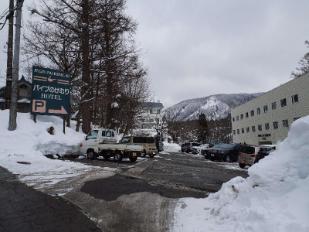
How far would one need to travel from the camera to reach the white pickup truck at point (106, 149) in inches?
903

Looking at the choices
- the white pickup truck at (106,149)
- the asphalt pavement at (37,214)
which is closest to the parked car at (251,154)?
the white pickup truck at (106,149)

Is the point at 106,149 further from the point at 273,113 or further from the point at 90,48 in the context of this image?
the point at 273,113

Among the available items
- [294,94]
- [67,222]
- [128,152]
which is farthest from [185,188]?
[294,94]

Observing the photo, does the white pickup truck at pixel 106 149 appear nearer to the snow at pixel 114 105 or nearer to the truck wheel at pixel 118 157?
the truck wheel at pixel 118 157

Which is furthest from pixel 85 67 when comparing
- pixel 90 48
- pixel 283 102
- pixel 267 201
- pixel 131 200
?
pixel 283 102

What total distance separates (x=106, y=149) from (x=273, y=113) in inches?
1633

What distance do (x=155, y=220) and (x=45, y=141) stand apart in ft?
50.8

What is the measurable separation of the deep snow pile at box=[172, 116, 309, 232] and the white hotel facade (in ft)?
134

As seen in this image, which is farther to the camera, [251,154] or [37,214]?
[251,154]

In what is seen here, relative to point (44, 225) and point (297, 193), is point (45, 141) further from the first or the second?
point (297, 193)

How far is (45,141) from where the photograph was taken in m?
Answer: 21.3

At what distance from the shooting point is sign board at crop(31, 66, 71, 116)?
2312cm

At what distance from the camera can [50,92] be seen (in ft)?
77.5

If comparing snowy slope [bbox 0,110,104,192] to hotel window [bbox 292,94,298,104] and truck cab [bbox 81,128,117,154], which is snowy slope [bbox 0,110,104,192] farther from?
hotel window [bbox 292,94,298,104]
